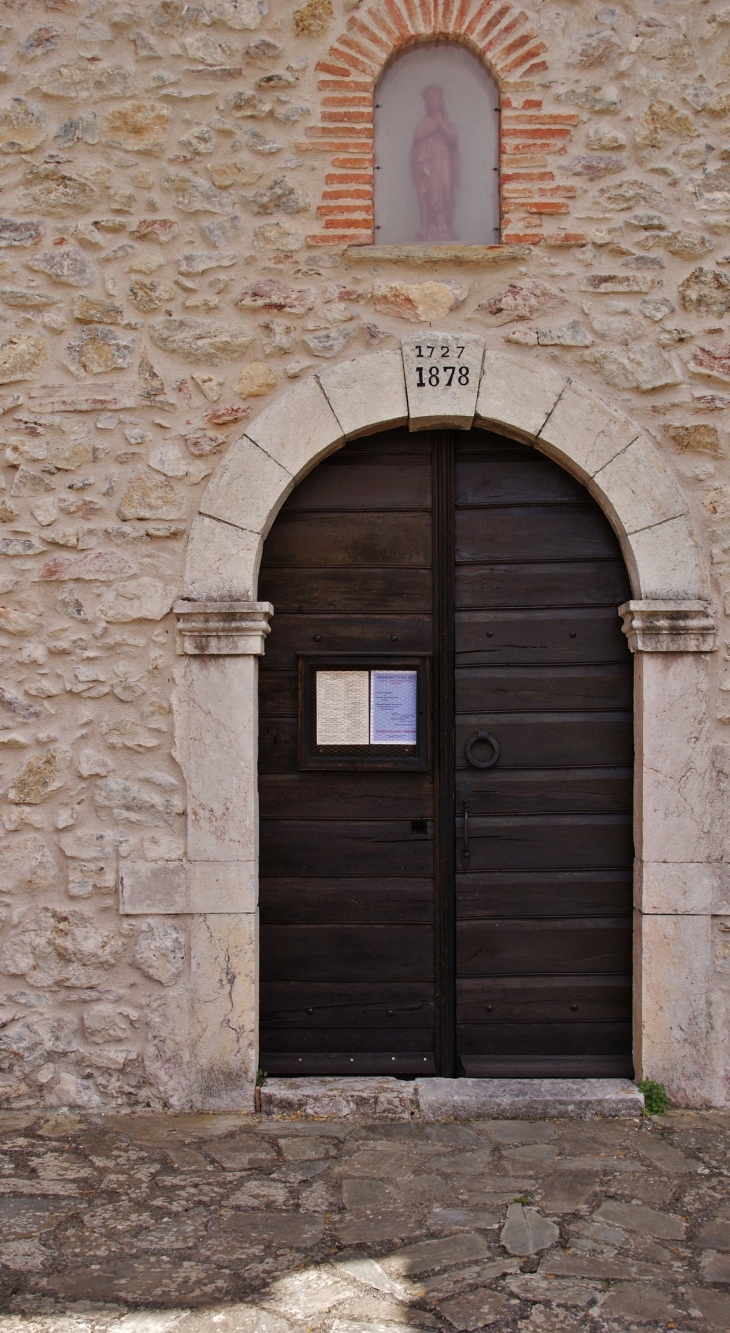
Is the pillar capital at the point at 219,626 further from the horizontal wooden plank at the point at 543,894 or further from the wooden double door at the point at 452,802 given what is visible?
the horizontal wooden plank at the point at 543,894

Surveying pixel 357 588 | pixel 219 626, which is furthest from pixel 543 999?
pixel 219 626

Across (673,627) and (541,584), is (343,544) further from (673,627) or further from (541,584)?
(673,627)

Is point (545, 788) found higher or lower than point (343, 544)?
lower

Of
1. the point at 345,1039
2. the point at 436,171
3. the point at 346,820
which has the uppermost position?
the point at 436,171

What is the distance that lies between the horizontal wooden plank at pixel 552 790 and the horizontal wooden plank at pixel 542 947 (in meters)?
0.42

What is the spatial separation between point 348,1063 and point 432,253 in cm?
299

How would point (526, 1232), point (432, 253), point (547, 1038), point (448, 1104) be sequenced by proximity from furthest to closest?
point (547, 1038) → point (432, 253) → point (448, 1104) → point (526, 1232)

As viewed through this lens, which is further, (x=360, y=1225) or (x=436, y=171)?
(x=436, y=171)

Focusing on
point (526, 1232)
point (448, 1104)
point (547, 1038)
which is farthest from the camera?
point (547, 1038)

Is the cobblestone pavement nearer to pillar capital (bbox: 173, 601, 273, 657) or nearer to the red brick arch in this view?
pillar capital (bbox: 173, 601, 273, 657)

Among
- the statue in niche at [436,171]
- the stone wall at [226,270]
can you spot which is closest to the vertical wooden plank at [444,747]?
the stone wall at [226,270]

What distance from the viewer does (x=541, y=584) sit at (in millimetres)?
3645

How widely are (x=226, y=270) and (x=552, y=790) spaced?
7.42 ft

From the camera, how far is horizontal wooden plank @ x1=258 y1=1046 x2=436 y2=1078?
3578 millimetres
